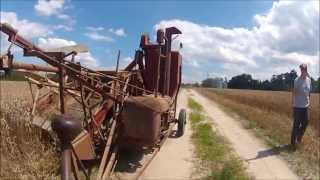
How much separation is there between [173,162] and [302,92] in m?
3.73

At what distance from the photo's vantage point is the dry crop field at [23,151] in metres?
7.42

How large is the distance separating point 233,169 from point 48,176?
349 cm

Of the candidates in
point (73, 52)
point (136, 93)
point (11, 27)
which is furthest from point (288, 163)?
point (11, 27)

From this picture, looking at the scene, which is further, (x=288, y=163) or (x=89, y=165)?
(x=288, y=163)

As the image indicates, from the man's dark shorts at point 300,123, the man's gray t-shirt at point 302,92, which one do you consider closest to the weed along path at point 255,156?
the man's dark shorts at point 300,123

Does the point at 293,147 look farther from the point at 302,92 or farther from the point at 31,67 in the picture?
the point at 31,67

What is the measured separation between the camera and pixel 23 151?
306 inches

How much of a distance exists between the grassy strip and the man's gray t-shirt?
2053mm

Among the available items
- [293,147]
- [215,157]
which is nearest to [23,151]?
[215,157]

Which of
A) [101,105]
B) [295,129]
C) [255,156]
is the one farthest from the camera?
[295,129]

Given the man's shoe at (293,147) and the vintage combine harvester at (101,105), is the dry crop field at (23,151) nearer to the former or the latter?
the vintage combine harvester at (101,105)

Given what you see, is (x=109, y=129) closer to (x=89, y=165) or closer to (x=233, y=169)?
(x=89, y=165)

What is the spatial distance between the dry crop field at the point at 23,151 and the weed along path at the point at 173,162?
198 centimetres

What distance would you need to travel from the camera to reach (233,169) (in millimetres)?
9133
